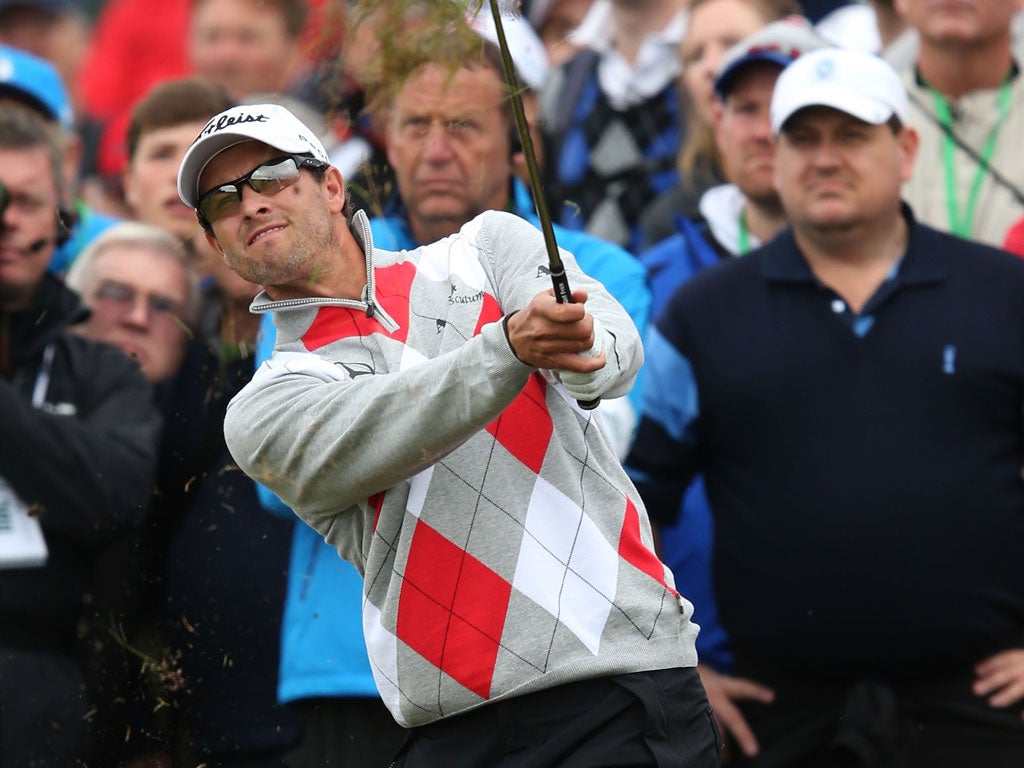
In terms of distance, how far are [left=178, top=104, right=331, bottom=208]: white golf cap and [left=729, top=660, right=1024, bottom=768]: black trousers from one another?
102 inches

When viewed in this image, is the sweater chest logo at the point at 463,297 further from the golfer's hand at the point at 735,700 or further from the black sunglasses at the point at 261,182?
the golfer's hand at the point at 735,700

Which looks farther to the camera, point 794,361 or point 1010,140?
point 1010,140

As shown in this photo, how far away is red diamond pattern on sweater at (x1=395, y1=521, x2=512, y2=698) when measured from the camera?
423 cm

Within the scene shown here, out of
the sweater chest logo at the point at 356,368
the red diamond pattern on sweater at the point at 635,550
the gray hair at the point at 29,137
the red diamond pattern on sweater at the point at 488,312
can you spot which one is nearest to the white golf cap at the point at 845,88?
the red diamond pattern on sweater at the point at 488,312

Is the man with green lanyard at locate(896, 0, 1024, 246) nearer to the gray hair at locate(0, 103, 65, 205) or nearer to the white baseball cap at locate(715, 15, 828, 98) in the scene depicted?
the white baseball cap at locate(715, 15, 828, 98)

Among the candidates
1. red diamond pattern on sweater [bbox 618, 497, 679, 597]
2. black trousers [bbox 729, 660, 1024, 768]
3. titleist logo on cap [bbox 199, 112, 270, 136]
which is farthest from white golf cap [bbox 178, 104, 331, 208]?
black trousers [bbox 729, 660, 1024, 768]

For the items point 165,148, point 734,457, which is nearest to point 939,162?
point 734,457

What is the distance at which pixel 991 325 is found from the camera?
19.5 ft

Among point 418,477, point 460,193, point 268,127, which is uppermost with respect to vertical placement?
point 268,127

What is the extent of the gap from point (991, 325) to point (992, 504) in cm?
61

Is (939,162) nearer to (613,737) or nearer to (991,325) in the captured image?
(991,325)

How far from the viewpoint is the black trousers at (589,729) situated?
4.21 metres

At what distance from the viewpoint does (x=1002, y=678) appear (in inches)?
225

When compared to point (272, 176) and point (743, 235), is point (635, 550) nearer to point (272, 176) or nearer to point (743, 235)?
point (272, 176)
